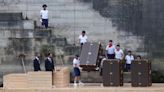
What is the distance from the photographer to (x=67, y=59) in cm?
3088

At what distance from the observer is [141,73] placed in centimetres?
2738

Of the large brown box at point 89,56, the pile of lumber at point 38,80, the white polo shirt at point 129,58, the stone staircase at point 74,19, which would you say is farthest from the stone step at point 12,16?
the white polo shirt at point 129,58

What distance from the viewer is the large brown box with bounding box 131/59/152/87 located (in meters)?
27.3

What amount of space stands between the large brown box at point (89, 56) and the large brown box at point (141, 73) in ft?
5.30

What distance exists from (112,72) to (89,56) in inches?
52.8

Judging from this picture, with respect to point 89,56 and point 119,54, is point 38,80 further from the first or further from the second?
point 119,54

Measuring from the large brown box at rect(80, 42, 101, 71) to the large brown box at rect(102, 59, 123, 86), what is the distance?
2.20ft

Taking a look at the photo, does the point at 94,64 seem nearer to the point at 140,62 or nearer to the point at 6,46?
the point at 140,62

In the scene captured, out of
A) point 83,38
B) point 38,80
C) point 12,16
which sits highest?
point 12,16

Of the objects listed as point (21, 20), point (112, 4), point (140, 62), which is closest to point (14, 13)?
point (21, 20)

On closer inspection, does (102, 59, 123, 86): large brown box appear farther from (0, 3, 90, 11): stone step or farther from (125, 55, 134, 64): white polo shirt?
(0, 3, 90, 11): stone step

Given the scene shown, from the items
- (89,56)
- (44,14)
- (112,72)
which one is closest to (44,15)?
(44,14)

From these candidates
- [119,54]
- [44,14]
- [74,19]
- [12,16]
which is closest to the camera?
[119,54]

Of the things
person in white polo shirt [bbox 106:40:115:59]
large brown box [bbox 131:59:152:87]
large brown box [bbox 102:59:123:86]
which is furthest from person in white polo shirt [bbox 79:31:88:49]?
large brown box [bbox 131:59:152:87]
